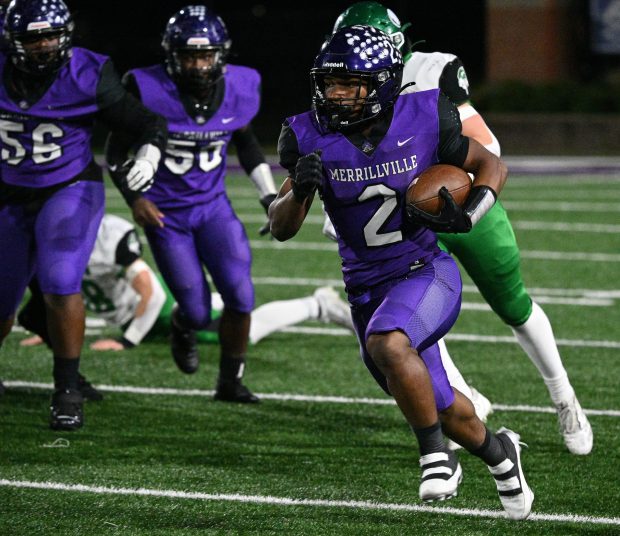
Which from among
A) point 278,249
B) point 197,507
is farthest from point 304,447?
point 278,249

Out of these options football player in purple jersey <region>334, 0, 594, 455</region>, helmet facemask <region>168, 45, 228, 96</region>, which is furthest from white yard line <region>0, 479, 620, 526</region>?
helmet facemask <region>168, 45, 228, 96</region>

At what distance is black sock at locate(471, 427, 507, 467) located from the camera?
3467 mm

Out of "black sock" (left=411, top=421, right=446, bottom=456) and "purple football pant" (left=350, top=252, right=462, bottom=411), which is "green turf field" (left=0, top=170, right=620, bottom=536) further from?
"purple football pant" (left=350, top=252, right=462, bottom=411)

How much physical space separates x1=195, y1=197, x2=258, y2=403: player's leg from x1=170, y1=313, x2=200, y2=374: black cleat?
27cm

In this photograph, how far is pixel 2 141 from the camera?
4.66 m

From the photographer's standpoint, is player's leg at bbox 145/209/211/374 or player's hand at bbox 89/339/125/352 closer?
player's leg at bbox 145/209/211/374

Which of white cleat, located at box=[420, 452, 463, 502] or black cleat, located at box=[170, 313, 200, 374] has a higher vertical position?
white cleat, located at box=[420, 452, 463, 502]

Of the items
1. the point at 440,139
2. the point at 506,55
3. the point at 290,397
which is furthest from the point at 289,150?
the point at 506,55

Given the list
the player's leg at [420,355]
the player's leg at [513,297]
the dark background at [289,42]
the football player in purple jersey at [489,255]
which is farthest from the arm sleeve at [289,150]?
the dark background at [289,42]

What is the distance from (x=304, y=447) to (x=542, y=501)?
38.1 inches

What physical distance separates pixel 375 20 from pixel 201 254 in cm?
130

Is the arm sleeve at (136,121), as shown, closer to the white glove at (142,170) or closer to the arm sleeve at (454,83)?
the white glove at (142,170)

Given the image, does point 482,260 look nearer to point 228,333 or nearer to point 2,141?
point 228,333

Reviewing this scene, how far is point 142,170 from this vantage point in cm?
457
